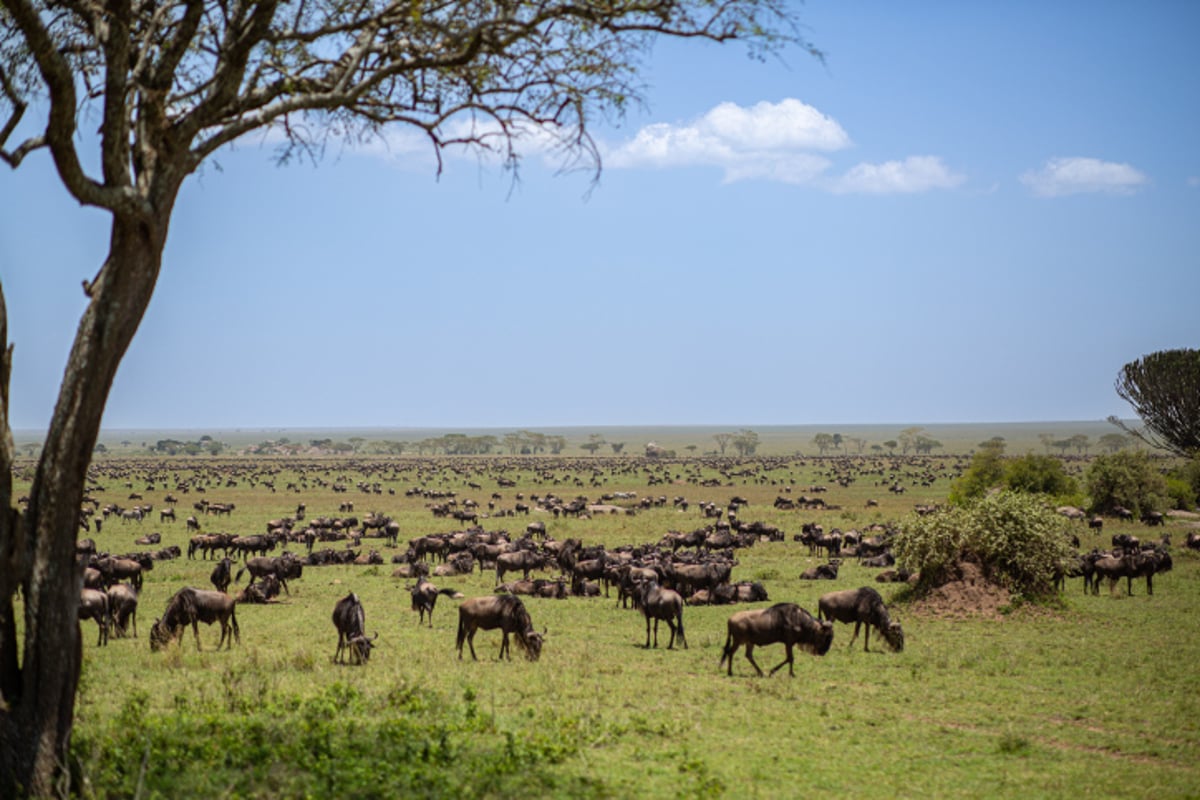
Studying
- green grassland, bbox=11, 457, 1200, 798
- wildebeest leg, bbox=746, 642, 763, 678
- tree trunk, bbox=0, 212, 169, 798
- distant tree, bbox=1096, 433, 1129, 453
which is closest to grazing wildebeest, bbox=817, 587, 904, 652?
green grassland, bbox=11, 457, 1200, 798

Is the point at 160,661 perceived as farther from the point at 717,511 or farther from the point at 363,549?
the point at 717,511

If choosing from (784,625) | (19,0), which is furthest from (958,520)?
(19,0)

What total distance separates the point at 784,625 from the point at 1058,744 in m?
5.10

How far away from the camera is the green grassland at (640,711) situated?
9109 millimetres

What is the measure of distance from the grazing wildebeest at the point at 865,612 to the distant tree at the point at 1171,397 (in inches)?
1431

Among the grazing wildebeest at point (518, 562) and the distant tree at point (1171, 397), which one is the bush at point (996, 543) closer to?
the grazing wildebeest at point (518, 562)

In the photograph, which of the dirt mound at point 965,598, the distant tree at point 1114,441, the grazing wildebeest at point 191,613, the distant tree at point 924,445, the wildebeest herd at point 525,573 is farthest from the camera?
the distant tree at point 924,445

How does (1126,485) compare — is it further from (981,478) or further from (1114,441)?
(1114,441)

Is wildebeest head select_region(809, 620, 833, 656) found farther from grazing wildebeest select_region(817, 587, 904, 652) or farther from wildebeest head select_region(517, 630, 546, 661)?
wildebeest head select_region(517, 630, 546, 661)

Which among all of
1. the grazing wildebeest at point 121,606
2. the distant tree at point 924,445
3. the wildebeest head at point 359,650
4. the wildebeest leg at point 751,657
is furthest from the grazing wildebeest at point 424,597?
the distant tree at point 924,445

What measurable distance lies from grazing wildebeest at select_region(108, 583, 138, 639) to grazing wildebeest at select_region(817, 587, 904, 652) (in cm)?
1572

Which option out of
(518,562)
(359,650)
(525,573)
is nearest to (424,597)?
(359,650)

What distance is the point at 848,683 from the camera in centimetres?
1541

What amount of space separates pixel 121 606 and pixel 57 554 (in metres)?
13.9
